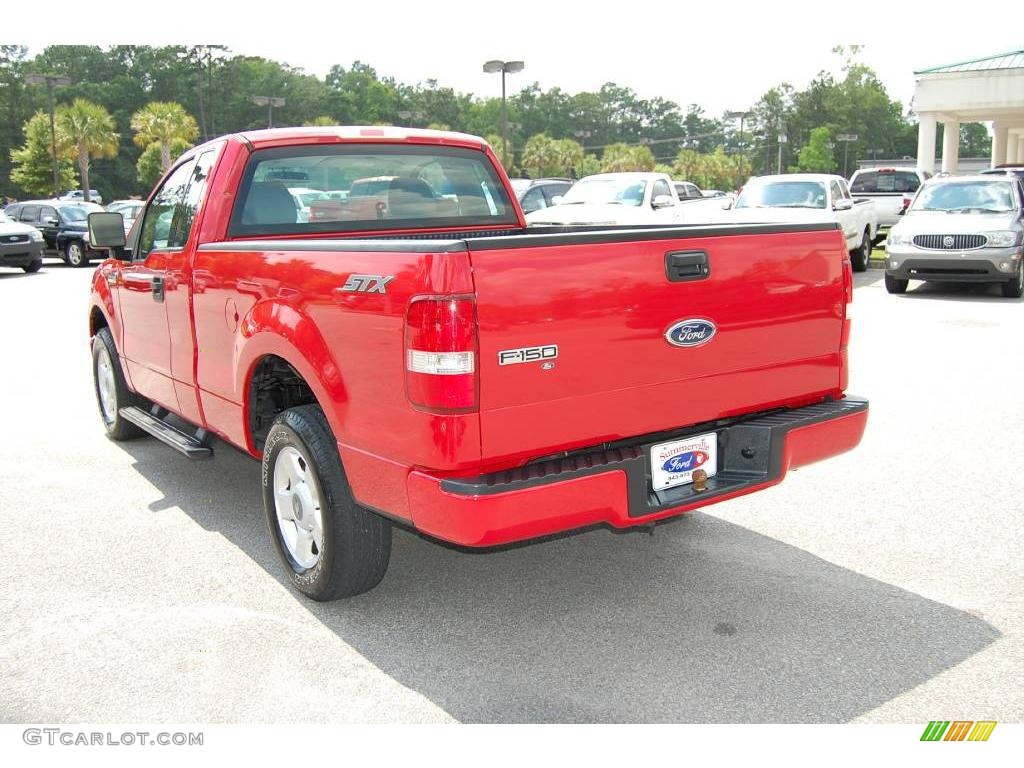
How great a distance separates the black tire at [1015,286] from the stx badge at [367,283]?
13194 millimetres

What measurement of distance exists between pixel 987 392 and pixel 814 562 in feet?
14.2

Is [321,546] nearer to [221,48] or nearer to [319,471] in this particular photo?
[319,471]

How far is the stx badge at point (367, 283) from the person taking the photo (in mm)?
3398

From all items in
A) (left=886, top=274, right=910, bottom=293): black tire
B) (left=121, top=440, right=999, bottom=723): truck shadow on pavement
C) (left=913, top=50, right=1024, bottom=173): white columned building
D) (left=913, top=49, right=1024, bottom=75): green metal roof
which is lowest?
(left=121, top=440, right=999, bottom=723): truck shadow on pavement

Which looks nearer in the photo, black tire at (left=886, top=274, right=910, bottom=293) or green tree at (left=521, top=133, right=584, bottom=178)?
black tire at (left=886, top=274, right=910, bottom=293)

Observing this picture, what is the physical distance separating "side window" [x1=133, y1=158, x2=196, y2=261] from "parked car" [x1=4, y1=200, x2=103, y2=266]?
21.6 m

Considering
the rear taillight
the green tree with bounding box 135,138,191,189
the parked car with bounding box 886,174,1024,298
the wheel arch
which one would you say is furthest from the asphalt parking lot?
the green tree with bounding box 135,138,191,189

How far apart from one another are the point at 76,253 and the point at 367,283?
25.3 metres

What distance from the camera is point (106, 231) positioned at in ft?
20.7

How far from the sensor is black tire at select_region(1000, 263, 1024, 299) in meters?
14.2

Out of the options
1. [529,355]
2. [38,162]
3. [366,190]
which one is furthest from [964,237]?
[38,162]

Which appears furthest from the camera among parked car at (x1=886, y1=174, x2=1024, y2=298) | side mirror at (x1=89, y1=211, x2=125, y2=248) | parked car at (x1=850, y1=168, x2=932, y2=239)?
parked car at (x1=850, y1=168, x2=932, y2=239)

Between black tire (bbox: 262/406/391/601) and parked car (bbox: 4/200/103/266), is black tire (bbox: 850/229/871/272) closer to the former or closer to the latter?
black tire (bbox: 262/406/391/601)

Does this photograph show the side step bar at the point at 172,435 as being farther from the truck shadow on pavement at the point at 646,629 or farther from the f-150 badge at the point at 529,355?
the f-150 badge at the point at 529,355
